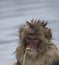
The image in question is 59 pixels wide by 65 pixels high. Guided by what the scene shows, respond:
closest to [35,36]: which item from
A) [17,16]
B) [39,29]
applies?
[39,29]

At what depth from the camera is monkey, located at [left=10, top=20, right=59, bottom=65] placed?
765 centimetres

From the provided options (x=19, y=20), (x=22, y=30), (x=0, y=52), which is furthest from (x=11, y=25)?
(x=22, y=30)

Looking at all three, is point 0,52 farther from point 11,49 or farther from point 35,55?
point 35,55

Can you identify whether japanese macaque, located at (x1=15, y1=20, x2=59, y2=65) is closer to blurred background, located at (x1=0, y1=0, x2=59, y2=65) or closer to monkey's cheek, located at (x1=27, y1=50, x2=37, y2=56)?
monkey's cheek, located at (x1=27, y1=50, x2=37, y2=56)

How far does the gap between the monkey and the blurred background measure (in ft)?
9.91

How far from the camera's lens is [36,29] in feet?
25.0

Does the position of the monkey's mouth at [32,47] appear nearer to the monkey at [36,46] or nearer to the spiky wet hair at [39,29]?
the monkey at [36,46]

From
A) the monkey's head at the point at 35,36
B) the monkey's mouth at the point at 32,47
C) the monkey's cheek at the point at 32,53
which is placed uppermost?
the monkey's head at the point at 35,36

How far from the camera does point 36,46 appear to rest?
7.78 m

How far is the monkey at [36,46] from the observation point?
7.65 meters

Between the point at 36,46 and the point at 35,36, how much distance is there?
169mm

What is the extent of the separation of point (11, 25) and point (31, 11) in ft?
5.90

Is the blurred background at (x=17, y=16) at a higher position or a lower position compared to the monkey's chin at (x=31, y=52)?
higher

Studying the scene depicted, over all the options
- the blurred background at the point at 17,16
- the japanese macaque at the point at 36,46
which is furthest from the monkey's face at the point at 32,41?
the blurred background at the point at 17,16
